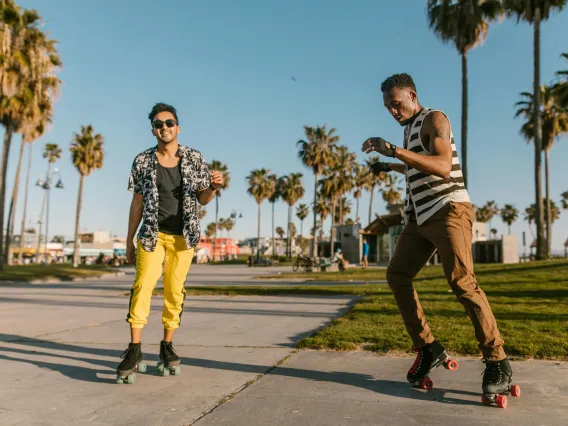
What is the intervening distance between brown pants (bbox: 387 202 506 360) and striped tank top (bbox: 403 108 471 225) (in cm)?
5

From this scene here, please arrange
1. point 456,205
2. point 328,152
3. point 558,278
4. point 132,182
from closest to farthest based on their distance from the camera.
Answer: point 456,205, point 132,182, point 558,278, point 328,152

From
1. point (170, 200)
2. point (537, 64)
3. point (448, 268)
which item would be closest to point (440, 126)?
point (448, 268)

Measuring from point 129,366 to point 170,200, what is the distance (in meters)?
1.19

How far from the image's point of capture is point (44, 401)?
2.83 metres

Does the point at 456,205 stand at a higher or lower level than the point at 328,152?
lower

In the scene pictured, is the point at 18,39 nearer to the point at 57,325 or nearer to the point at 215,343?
the point at 57,325

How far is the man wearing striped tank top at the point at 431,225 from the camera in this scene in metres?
2.83

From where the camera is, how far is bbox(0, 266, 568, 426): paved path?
2.52m

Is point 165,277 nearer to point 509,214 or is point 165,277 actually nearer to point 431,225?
point 431,225

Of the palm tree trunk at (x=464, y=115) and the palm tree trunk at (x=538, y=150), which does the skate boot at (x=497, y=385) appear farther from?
the palm tree trunk at (x=538, y=150)

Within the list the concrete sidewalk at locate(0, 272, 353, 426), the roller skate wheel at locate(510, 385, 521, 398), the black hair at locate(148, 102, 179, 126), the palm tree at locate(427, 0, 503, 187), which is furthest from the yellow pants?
the palm tree at locate(427, 0, 503, 187)

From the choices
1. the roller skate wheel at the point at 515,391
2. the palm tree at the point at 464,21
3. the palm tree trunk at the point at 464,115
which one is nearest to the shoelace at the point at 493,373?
the roller skate wheel at the point at 515,391

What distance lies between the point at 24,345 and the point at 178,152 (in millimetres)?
2608

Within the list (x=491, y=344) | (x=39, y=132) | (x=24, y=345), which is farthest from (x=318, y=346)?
(x=39, y=132)
